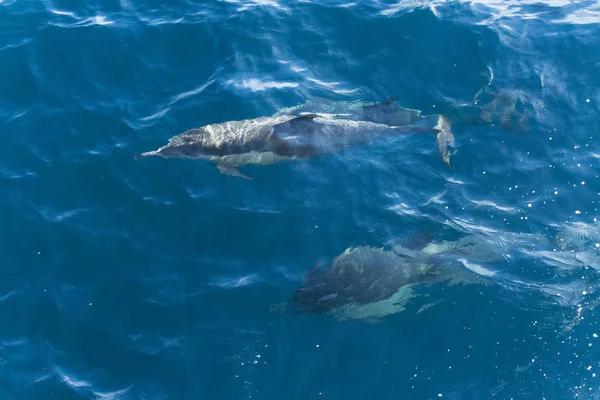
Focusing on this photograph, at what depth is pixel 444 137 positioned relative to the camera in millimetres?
13391

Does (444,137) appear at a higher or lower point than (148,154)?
higher

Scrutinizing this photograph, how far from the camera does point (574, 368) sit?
33.5ft

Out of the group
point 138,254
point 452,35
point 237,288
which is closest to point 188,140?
point 138,254

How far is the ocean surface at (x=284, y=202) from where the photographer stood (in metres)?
10.3

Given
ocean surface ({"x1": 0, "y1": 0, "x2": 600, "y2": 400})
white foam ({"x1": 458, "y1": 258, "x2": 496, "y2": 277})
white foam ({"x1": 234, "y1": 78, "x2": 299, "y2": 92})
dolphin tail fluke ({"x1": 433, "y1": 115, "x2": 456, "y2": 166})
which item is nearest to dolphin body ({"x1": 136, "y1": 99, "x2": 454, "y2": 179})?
dolphin tail fluke ({"x1": 433, "y1": 115, "x2": 456, "y2": 166})

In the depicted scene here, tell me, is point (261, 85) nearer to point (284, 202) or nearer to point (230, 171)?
point (230, 171)

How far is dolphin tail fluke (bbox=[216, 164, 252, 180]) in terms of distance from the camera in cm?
1295

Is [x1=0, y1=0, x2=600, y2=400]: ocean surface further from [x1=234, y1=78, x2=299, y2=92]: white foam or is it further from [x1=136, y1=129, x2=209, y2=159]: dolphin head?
[x1=136, y1=129, x2=209, y2=159]: dolphin head

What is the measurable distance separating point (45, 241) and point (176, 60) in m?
5.86

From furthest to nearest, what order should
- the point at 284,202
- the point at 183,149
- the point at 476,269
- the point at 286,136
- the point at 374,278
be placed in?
the point at 183,149, the point at 286,136, the point at 284,202, the point at 476,269, the point at 374,278

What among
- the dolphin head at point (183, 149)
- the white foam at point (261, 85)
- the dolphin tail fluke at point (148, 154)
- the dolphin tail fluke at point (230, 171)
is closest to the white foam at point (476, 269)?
the dolphin tail fluke at point (230, 171)

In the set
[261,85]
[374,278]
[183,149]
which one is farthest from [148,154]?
[374,278]

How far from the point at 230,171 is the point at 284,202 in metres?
1.55

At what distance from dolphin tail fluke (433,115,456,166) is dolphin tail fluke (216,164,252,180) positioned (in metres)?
4.33
